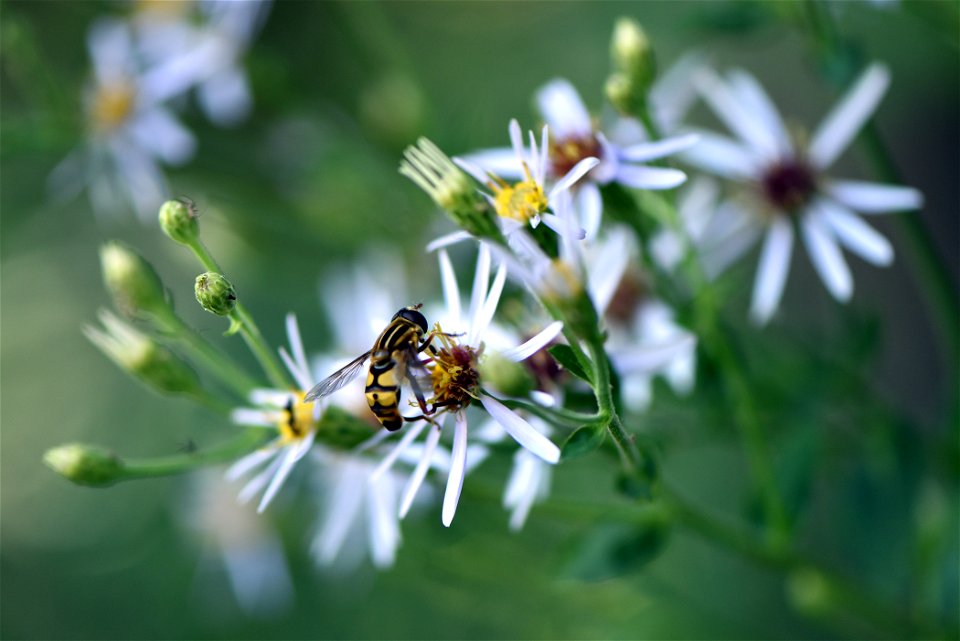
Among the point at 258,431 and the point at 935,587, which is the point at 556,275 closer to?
the point at 258,431

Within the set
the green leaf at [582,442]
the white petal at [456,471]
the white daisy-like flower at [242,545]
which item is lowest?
the white daisy-like flower at [242,545]

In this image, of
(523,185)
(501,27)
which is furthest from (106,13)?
(501,27)

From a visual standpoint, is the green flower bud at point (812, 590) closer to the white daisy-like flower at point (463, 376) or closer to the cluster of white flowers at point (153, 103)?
the white daisy-like flower at point (463, 376)

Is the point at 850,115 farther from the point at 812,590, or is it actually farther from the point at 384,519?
the point at 384,519

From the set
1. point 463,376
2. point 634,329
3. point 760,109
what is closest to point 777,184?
point 760,109

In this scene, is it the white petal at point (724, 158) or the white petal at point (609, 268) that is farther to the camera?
the white petal at point (724, 158)

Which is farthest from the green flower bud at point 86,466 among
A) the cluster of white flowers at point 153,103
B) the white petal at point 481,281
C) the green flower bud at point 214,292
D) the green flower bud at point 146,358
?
the cluster of white flowers at point 153,103

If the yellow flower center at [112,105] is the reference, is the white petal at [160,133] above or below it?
below
